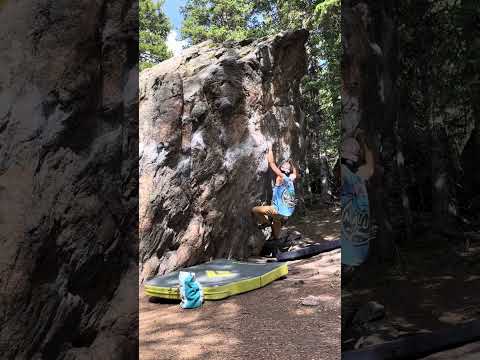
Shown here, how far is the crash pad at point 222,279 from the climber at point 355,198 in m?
3.13

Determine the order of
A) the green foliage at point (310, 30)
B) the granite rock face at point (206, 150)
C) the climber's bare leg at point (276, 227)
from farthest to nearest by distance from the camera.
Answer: the green foliage at point (310, 30) < the climber's bare leg at point (276, 227) < the granite rock face at point (206, 150)

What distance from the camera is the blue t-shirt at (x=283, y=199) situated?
822 centimetres

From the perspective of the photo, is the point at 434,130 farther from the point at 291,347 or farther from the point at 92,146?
the point at 92,146

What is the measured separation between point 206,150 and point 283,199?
5.36 ft

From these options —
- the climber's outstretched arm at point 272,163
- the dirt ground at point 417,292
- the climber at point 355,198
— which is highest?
the climber's outstretched arm at point 272,163

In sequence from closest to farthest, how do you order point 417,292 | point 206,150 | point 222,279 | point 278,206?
point 417,292
point 222,279
point 206,150
point 278,206

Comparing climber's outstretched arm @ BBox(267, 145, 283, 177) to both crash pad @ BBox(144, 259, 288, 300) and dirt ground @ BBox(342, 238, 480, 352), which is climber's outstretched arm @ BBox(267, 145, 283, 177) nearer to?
crash pad @ BBox(144, 259, 288, 300)

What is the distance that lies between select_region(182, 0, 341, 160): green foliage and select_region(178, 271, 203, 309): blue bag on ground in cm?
845

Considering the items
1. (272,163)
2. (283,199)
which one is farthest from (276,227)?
(272,163)

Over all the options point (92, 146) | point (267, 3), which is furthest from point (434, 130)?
point (267, 3)

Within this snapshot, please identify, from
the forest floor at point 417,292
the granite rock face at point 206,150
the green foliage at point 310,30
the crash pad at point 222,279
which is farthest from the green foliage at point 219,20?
the forest floor at point 417,292

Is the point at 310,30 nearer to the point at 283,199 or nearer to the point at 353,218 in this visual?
the point at 283,199

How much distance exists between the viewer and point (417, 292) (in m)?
3.03

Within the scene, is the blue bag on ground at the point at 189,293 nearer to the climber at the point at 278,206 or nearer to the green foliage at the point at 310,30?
the climber at the point at 278,206
